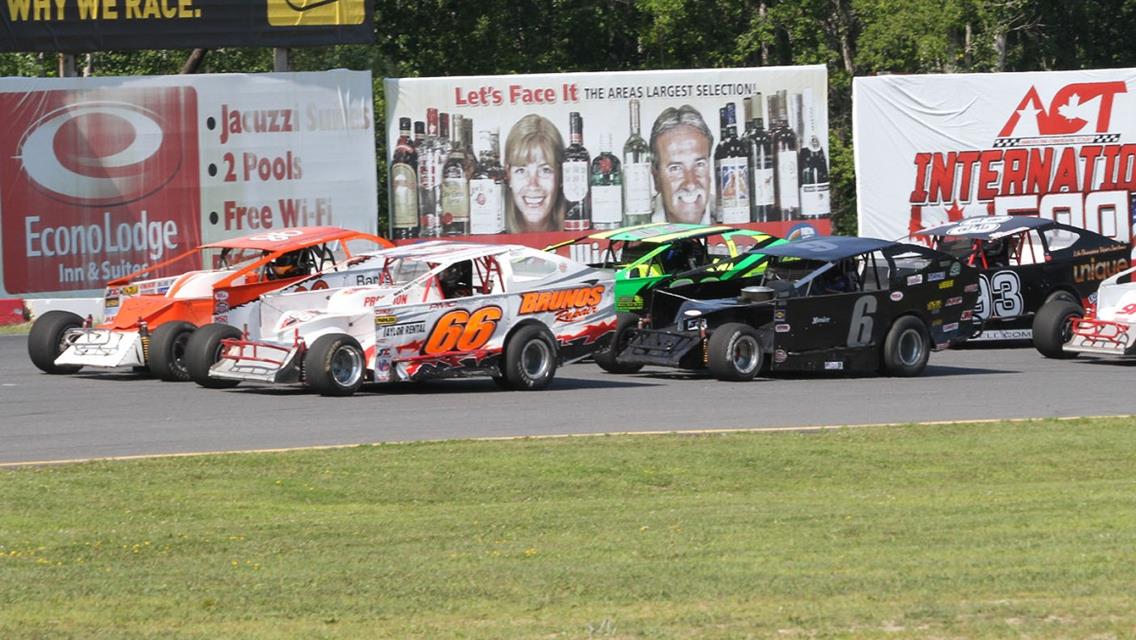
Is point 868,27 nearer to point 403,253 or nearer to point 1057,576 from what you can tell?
point 403,253

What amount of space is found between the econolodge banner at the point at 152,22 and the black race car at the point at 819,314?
11.2 metres

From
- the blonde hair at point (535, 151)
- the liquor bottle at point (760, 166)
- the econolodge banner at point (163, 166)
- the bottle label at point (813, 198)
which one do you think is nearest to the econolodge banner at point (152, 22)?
the econolodge banner at point (163, 166)

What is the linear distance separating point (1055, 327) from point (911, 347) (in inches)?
94.4

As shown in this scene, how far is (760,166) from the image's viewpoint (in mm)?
28828

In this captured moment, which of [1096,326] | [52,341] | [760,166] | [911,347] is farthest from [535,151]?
[1096,326]

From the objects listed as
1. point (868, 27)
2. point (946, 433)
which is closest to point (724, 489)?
point (946, 433)

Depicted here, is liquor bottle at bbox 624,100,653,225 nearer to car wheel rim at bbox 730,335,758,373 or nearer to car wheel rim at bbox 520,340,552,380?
car wheel rim at bbox 730,335,758,373

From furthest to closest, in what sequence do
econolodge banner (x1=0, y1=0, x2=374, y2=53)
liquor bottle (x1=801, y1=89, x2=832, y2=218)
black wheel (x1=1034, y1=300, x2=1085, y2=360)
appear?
liquor bottle (x1=801, y1=89, x2=832, y2=218) → econolodge banner (x1=0, y1=0, x2=374, y2=53) → black wheel (x1=1034, y1=300, x2=1085, y2=360)

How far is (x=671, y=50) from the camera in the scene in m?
39.0

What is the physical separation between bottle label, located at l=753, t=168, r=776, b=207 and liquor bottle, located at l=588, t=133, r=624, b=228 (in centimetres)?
226

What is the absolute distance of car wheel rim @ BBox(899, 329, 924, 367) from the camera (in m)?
18.6

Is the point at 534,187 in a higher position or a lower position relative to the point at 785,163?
lower

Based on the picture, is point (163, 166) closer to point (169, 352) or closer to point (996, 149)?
point (169, 352)

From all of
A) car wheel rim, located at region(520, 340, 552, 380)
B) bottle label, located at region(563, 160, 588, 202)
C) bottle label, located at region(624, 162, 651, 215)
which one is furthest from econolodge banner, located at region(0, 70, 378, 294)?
car wheel rim, located at region(520, 340, 552, 380)
